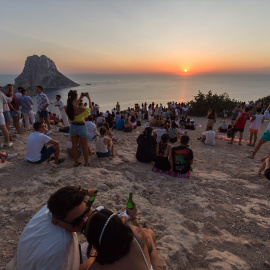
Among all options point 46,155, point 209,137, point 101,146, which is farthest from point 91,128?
point 209,137

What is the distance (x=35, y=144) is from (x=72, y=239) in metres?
3.74

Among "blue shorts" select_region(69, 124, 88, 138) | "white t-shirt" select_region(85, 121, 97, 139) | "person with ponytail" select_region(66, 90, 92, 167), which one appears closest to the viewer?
"person with ponytail" select_region(66, 90, 92, 167)

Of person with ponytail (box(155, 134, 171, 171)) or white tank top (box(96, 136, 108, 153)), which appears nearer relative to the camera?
person with ponytail (box(155, 134, 171, 171))

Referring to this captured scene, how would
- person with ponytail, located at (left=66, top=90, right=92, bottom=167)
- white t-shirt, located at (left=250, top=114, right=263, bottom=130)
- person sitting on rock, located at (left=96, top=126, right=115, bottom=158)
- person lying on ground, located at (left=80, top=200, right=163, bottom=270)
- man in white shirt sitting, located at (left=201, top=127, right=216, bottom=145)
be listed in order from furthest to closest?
man in white shirt sitting, located at (left=201, top=127, right=216, bottom=145) < white t-shirt, located at (left=250, top=114, right=263, bottom=130) < person sitting on rock, located at (left=96, top=126, right=115, bottom=158) < person with ponytail, located at (left=66, top=90, right=92, bottom=167) < person lying on ground, located at (left=80, top=200, right=163, bottom=270)

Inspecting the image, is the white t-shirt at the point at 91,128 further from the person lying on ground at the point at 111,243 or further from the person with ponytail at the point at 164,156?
the person lying on ground at the point at 111,243

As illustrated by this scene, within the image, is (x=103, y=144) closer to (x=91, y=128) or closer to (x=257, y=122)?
(x=91, y=128)

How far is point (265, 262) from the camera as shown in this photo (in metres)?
2.42

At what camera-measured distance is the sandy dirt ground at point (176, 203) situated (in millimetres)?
2533

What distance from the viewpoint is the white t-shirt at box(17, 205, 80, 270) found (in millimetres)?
1504

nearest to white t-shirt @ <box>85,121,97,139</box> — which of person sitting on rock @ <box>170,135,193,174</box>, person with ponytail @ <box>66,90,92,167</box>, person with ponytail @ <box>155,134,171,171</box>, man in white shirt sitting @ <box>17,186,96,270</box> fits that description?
person with ponytail @ <box>66,90,92,167</box>

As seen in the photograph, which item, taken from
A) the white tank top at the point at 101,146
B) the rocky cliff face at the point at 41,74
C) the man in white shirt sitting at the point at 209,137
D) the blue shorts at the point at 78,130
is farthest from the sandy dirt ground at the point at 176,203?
the rocky cliff face at the point at 41,74

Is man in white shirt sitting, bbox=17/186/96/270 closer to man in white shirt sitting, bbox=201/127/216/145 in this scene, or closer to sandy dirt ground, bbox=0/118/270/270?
sandy dirt ground, bbox=0/118/270/270

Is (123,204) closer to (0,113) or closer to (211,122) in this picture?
(0,113)

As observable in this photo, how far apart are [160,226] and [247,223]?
1585mm
